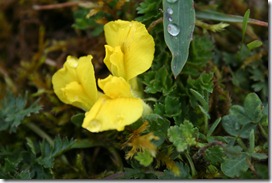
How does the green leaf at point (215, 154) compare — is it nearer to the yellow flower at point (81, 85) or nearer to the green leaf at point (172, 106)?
the green leaf at point (172, 106)

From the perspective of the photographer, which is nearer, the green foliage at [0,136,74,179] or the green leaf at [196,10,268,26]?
the green foliage at [0,136,74,179]

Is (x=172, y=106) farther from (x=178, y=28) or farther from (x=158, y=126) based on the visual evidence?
(x=178, y=28)

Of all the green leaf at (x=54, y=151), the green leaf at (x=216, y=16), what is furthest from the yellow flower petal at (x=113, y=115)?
the green leaf at (x=216, y=16)

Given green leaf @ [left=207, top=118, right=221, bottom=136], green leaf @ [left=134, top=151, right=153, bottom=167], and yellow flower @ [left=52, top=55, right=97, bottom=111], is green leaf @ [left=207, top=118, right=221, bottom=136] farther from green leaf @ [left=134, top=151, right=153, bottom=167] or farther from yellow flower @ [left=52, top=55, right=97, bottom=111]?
yellow flower @ [left=52, top=55, right=97, bottom=111]

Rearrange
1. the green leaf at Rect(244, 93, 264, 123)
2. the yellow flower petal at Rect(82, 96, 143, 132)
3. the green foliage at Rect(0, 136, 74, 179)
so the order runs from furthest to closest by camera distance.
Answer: the green foliage at Rect(0, 136, 74, 179), the green leaf at Rect(244, 93, 264, 123), the yellow flower petal at Rect(82, 96, 143, 132)

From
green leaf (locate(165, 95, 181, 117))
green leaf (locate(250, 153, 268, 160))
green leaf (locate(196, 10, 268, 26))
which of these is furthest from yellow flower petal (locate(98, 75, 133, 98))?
green leaf (locate(196, 10, 268, 26))

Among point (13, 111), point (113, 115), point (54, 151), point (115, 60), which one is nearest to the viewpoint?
point (113, 115)

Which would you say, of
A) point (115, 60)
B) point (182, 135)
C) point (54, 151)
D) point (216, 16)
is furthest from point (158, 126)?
point (216, 16)
